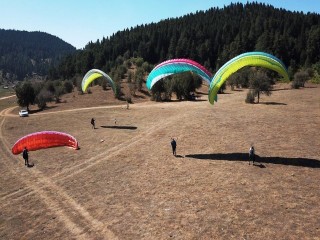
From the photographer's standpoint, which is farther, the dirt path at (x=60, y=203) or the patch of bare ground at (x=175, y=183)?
the dirt path at (x=60, y=203)

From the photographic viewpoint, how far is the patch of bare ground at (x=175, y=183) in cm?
1753

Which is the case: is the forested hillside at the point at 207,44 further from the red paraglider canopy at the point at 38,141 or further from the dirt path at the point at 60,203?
the dirt path at the point at 60,203

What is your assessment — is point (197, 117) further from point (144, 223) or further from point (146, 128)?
point (144, 223)

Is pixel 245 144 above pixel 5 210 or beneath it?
above

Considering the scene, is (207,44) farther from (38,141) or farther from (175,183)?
(175,183)

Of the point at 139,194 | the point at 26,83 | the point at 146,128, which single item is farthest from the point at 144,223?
the point at 26,83

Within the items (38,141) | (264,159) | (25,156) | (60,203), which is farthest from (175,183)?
(38,141)

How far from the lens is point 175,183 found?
2298 centimetres

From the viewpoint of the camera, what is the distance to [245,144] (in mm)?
30266

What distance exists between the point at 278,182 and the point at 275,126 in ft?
48.0

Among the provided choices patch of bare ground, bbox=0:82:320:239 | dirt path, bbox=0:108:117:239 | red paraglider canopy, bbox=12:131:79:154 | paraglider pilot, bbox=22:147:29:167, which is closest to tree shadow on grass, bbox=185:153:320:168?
patch of bare ground, bbox=0:82:320:239

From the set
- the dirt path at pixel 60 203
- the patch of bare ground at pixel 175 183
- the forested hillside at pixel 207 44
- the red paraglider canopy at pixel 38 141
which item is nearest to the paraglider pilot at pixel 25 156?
the dirt path at pixel 60 203

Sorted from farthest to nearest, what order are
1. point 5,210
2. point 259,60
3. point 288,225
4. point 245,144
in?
1. point 245,144
2. point 259,60
3. point 5,210
4. point 288,225

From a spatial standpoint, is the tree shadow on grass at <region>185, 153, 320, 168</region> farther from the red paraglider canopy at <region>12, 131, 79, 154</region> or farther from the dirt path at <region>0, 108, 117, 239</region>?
the red paraglider canopy at <region>12, 131, 79, 154</region>
